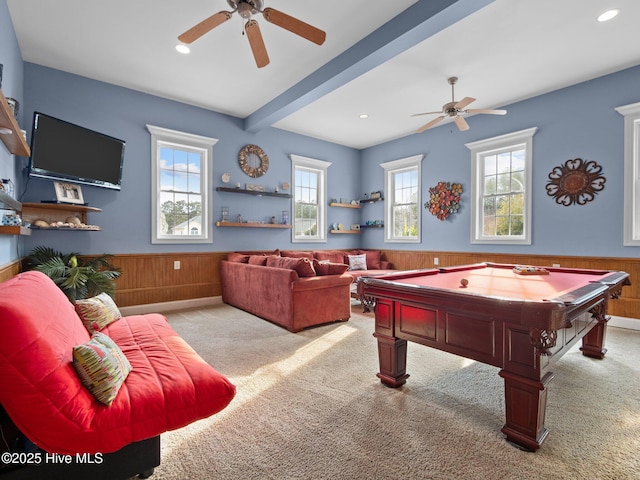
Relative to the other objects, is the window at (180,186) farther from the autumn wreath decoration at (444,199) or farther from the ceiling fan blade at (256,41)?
the autumn wreath decoration at (444,199)

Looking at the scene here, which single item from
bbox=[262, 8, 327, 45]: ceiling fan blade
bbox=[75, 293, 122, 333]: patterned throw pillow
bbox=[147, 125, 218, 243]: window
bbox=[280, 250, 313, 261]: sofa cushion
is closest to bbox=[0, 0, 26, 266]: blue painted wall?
bbox=[75, 293, 122, 333]: patterned throw pillow

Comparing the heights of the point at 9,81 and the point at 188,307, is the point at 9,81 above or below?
above

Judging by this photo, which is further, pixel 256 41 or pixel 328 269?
pixel 328 269

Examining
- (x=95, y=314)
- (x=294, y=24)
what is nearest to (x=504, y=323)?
(x=294, y=24)

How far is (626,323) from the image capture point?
12.8 feet

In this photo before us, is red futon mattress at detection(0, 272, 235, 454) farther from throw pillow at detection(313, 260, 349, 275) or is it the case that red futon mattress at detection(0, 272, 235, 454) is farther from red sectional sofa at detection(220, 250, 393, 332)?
throw pillow at detection(313, 260, 349, 275)

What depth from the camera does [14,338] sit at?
1064mm

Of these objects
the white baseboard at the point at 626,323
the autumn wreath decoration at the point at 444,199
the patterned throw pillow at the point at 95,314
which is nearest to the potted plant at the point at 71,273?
the patterned throw pillow at the point at 95,314

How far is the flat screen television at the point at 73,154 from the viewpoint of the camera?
3.35 metres

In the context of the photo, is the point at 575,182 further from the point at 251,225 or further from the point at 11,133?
the point at 11,133

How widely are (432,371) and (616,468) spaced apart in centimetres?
119

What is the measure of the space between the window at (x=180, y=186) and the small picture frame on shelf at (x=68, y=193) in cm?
87

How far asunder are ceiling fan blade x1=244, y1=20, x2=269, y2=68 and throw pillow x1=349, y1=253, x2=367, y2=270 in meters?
4.10

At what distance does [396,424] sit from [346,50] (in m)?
3.51
